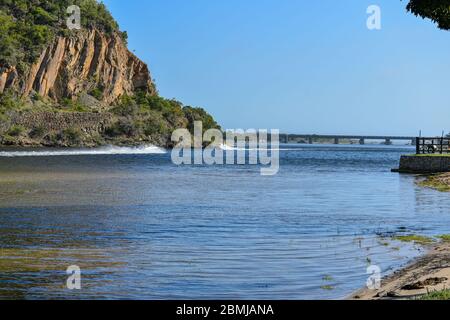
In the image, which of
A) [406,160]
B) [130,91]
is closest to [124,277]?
[406,160]

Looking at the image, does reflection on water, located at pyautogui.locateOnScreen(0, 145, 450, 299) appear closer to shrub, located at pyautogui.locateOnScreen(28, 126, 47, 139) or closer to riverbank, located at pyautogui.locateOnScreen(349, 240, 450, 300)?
riverbank, located at pyautogui.locateOnScreen(349, 240, 450, 300)

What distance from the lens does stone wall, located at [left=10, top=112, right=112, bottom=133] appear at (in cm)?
14312

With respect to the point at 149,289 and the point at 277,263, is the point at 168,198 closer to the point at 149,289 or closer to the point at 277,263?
the point at 277,263

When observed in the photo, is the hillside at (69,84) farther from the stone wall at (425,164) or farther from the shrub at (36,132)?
the stone wall at (425,164)

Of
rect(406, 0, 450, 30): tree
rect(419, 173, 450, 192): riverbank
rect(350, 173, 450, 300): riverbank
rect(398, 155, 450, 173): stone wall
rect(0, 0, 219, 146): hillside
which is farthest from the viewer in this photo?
rect(0, 0, 219, 146): hillside

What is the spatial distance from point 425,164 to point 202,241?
37.8 m

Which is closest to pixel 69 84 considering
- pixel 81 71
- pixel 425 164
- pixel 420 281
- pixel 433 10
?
pixel 81 71

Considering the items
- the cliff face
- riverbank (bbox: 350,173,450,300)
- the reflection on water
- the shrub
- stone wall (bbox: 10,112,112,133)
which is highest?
the cliff face

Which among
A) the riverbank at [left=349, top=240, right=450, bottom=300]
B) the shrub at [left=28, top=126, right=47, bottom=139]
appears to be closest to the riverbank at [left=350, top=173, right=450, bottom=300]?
the riverbank at [left=349, top=240, right=450, bottom=300]

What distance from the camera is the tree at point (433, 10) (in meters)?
19.1

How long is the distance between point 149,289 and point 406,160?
4651 cm

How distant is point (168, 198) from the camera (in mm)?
34594

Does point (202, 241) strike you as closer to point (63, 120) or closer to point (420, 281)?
point (420, 281)

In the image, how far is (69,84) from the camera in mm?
162250
